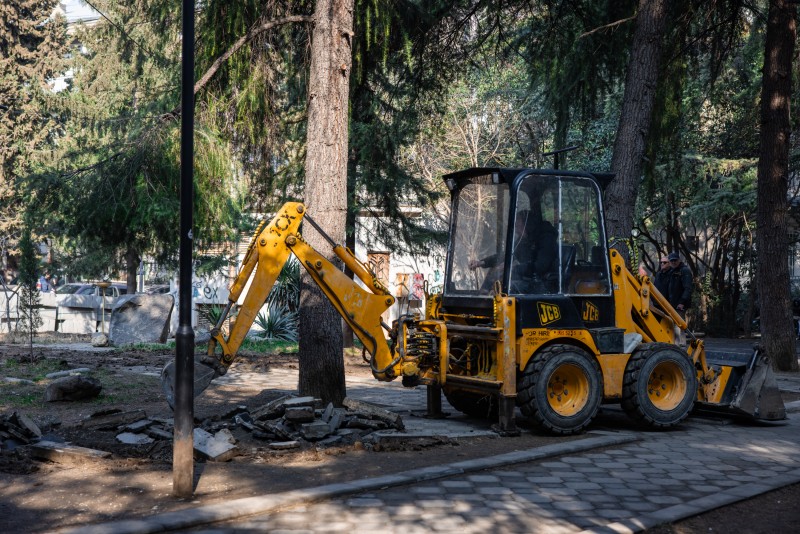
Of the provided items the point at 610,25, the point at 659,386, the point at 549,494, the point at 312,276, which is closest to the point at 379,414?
the point at 312,276

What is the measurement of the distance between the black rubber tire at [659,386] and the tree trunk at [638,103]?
3.60 m

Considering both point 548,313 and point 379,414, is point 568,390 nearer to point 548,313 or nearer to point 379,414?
point 548,313

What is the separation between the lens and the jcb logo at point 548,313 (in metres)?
9.70

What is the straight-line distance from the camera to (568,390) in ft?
32.6

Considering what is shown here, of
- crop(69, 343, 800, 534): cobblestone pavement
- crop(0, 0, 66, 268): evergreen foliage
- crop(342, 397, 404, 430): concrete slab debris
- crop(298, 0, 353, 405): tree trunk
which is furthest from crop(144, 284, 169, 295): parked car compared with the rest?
crop(69, 343, 800, 534): cobblestone pavement

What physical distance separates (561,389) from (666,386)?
1.53 metres

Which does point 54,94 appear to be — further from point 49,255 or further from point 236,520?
point 236,520

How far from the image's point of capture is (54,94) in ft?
131

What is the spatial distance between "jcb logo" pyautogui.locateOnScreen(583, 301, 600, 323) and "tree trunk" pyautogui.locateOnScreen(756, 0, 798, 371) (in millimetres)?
8284

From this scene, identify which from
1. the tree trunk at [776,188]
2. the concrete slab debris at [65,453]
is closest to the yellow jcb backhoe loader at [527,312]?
the concrete slab debris at [65,453]

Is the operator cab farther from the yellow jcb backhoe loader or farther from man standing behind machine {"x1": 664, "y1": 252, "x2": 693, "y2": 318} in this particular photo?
man standing behind machine {"x1": 664, "y1": 252, "x2": 693, "y2": 318}

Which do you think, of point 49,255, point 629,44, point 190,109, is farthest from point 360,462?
point 49,255

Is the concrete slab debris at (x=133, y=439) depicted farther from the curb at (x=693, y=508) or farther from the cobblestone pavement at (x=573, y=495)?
the curb at (x=693, y=508)

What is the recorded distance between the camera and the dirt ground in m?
6.27
